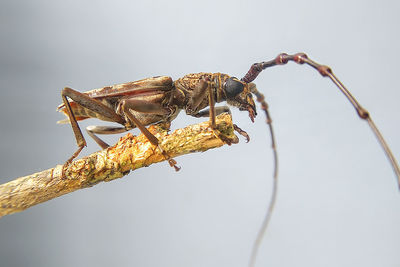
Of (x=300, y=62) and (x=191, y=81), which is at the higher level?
(x=191, y=81)

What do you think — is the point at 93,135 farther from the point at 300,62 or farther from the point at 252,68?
the point at 300,62

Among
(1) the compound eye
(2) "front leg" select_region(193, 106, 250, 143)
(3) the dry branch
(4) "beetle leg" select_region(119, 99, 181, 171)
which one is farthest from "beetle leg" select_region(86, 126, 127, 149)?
(1) the compound eye

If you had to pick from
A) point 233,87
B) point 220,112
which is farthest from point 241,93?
point 220,112

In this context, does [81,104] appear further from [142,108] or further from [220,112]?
[220,112]

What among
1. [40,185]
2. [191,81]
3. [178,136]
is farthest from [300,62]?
[40,185]

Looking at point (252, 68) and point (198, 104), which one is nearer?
point (252, 68)

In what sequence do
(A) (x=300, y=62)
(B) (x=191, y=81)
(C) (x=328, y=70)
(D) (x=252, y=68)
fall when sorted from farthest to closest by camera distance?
(B) (x=191, y=81) → (D) (x=252, y=68) → (A) (x=300, y=62) → (C) (x=328, y=70)
